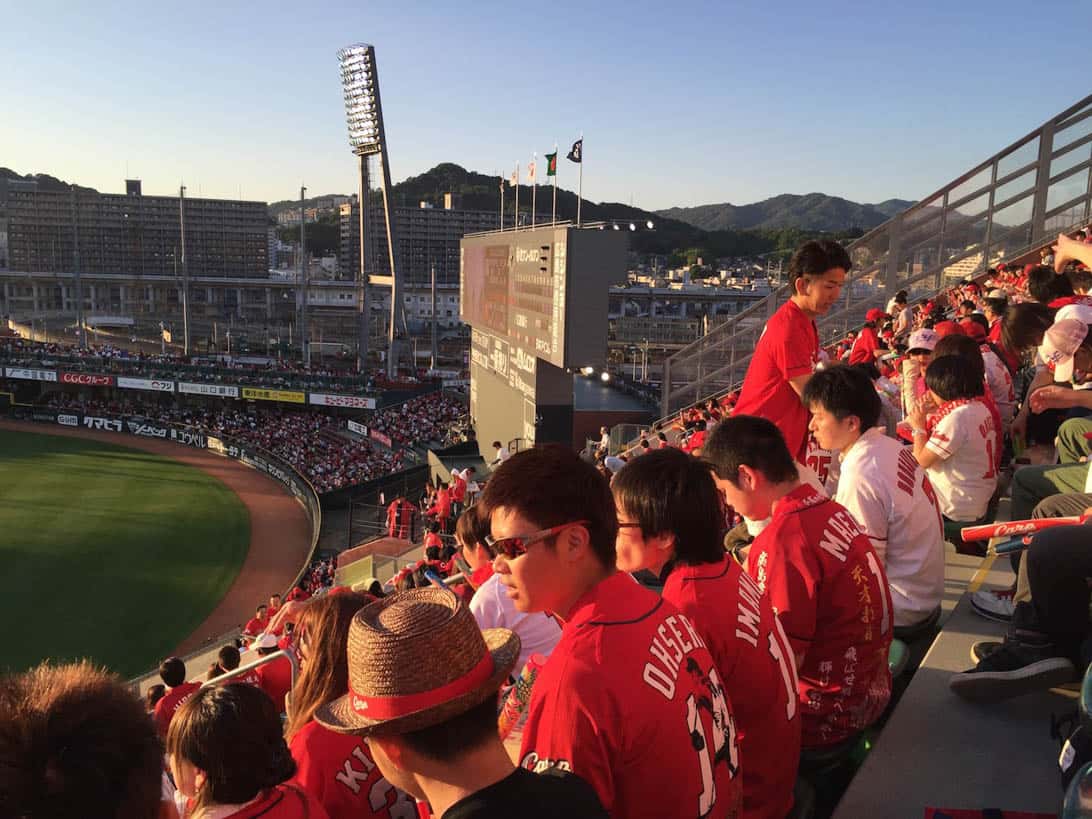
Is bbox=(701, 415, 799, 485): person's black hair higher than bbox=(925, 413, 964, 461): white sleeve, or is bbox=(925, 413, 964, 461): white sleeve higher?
bbox=(701, 415, 799, 485): person's black hair

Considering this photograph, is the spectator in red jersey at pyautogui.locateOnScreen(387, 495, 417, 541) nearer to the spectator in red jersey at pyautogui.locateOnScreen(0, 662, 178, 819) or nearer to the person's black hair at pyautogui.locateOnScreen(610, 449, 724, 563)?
the person's black hair at pyautogui.locateOnScreen(610, 449, 724, 563)

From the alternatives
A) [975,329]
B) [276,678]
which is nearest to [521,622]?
[276,678]

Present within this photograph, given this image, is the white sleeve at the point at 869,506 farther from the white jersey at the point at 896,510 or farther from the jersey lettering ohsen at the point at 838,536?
the jersey lettering ohsen at the point at 838,536

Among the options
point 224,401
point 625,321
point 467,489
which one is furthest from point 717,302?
point 467,489

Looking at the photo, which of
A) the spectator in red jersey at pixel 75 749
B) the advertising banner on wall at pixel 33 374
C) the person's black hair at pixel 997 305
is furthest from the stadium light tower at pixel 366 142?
the spectator in red jersey at pixel 75 749

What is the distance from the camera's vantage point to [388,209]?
36.6 m

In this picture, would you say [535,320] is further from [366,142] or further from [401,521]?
[366,142]

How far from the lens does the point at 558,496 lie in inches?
70.8

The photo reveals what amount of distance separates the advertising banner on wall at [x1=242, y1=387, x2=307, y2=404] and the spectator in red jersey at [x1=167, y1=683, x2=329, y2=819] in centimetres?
Result: 3417

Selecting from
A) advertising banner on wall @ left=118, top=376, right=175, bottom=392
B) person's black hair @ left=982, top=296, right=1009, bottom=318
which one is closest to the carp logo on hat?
person's black hair @ left=982, top=296, right=1009, bottom=318

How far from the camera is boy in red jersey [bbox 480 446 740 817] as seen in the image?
1559 mm

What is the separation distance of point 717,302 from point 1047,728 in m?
70.2

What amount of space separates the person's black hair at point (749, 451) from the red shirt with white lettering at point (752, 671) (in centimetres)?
54

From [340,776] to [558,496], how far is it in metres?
1.05
